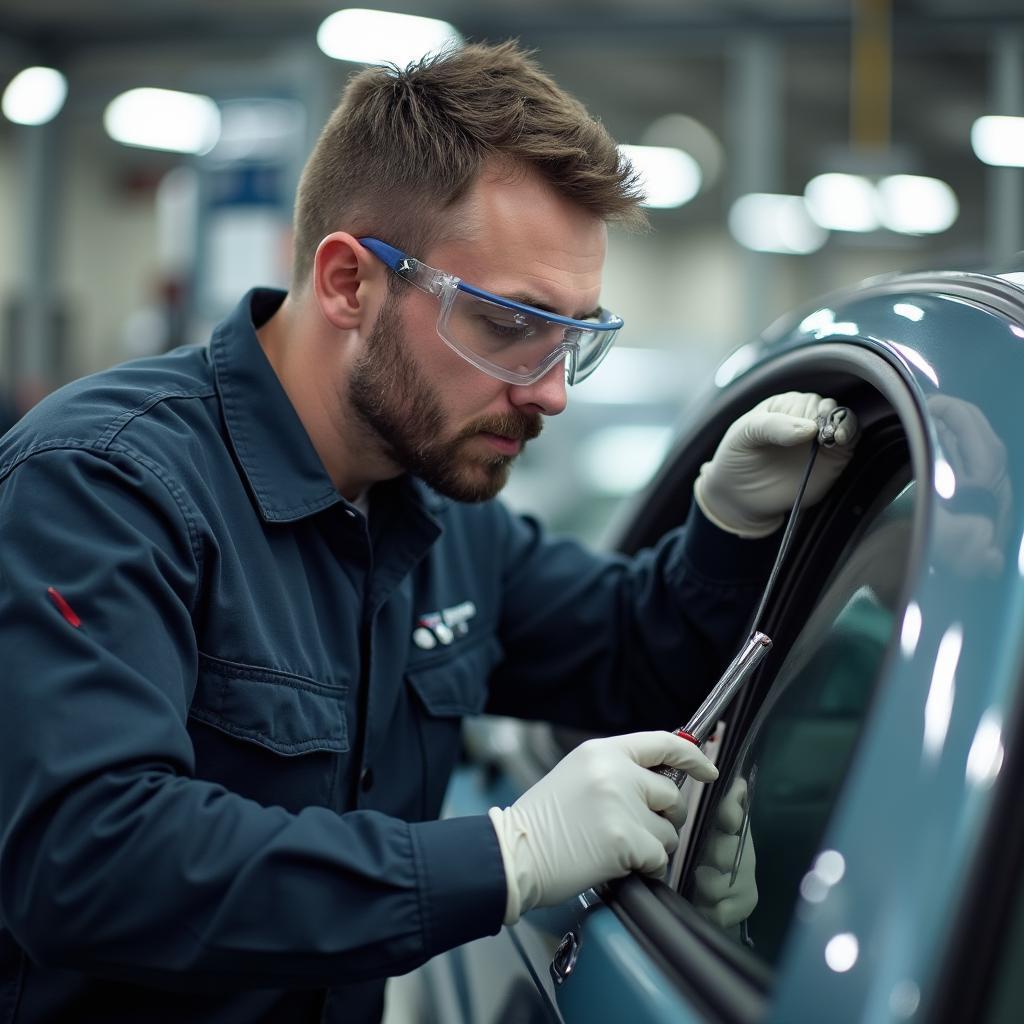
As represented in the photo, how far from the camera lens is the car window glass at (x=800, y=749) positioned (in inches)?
42.9

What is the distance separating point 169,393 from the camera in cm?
135

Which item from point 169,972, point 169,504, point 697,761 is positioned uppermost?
point 169,504

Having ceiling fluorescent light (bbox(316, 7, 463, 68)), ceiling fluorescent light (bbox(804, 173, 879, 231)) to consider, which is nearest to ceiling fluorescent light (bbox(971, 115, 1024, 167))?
ceiling fluorescent light (bbox(804, 173, 879, 231))

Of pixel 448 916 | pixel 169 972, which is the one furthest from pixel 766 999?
pixel 169 972

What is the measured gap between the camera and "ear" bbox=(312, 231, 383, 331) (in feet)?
4.80

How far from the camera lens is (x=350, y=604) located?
1.43m

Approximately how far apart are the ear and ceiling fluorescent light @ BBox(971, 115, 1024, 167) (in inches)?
250

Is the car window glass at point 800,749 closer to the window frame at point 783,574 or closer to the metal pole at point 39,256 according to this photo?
the window frame at point 783,574

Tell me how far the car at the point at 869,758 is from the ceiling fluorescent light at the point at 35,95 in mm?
8281

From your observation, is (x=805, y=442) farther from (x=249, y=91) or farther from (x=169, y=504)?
(x=249, y=91)

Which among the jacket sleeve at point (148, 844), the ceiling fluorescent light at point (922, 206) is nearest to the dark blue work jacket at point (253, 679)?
the jacket sleeve at point (148, 844)

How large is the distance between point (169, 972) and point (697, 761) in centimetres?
53

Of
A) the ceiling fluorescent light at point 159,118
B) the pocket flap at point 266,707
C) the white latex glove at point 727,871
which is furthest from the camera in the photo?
the ceiling fluorescent light at point 159,118

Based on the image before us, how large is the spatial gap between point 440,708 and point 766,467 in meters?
0.52
